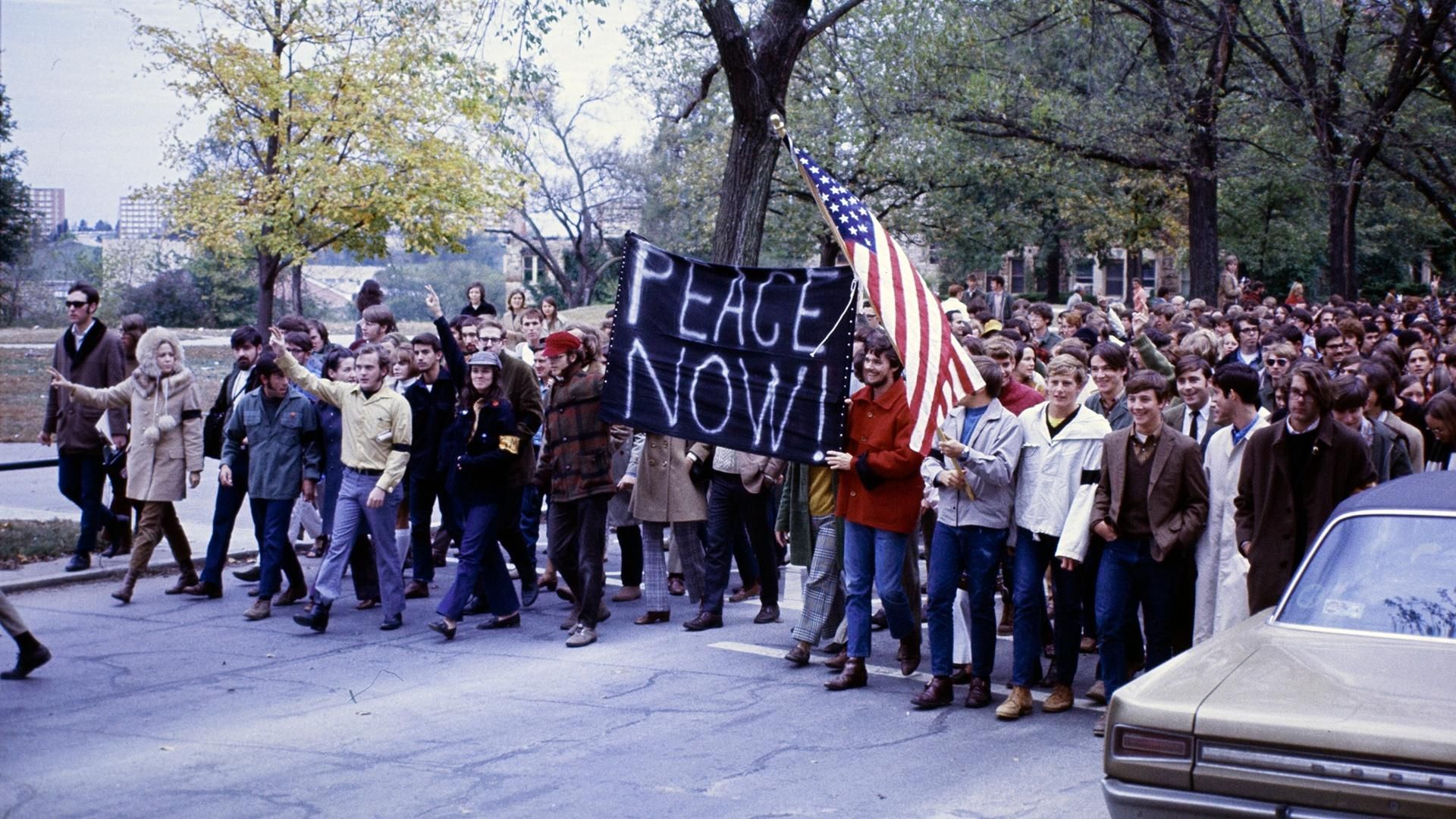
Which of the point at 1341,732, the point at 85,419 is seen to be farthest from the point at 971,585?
the point at 85,419

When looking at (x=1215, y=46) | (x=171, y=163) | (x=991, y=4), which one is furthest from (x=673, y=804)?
(x=171, y=163)

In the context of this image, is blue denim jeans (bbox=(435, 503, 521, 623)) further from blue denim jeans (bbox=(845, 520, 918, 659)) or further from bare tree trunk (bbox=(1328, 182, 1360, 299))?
bare tree trunk (bbox=(1328, 182, 1360, 299))

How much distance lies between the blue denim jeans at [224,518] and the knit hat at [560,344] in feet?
8.89

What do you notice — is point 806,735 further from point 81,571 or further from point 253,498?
point 81,571

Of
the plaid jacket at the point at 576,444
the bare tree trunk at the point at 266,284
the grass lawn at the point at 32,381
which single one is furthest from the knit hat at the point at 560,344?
the bare tree trunk at the point at 266,284

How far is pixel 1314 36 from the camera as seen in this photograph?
79.5 feet

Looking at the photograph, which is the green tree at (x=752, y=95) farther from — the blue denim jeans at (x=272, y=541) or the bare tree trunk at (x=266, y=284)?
the bare tree trunk at (x=266, y=284)

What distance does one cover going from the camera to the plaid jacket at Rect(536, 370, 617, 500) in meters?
9.47

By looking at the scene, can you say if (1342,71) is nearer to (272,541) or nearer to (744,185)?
(744,185)

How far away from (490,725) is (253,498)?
368 cm

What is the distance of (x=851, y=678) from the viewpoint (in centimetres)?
830

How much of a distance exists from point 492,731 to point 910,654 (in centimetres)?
262

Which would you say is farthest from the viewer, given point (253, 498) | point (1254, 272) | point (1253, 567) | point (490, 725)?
point (1254, 272)

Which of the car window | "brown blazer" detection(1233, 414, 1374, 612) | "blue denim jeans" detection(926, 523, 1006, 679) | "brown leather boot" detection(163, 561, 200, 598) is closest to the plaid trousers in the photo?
"blue denim jeans" detection(926, 523, 1006, 679)
